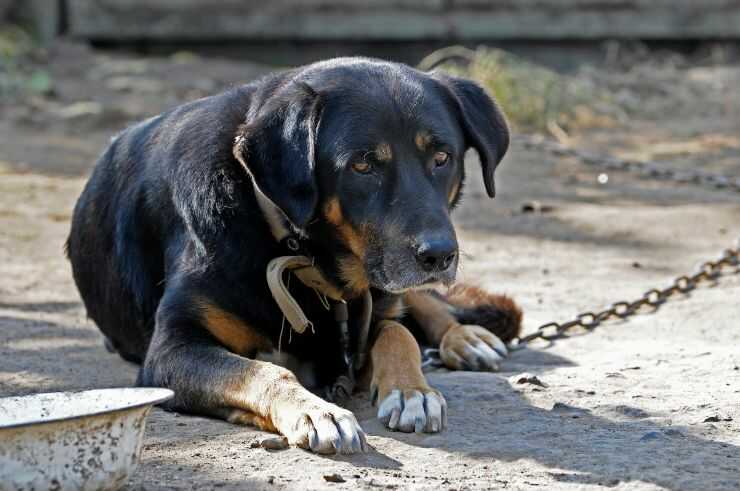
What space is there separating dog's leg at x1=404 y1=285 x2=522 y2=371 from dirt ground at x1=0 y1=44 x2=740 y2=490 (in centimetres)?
11

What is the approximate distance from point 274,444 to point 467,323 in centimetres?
190

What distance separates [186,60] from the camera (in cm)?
1267

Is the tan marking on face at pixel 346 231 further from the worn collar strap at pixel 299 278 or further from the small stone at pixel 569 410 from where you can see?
the small stone at pixel 569 410

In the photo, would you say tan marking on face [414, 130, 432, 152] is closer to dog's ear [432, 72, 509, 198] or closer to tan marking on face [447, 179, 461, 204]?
tan marking on face [447, 179, 461, 204]

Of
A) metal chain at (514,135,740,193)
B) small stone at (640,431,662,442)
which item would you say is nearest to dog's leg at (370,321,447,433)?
small stone at (640,431,662,442)

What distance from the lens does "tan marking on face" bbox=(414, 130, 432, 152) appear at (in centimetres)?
395

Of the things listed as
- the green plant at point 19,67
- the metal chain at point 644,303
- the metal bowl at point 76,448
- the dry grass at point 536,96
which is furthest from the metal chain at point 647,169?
the metal bowl at point 76,448

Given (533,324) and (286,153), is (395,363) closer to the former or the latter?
(286,153)

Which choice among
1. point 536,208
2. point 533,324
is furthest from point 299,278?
point 536,208

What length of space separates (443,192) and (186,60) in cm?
913

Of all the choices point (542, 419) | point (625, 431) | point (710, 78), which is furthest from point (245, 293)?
point (710, 78)

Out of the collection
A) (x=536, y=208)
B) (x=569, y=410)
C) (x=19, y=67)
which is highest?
(x=569, y=410)

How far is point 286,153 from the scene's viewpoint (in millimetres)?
3877

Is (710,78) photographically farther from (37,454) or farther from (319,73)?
(37,454)
